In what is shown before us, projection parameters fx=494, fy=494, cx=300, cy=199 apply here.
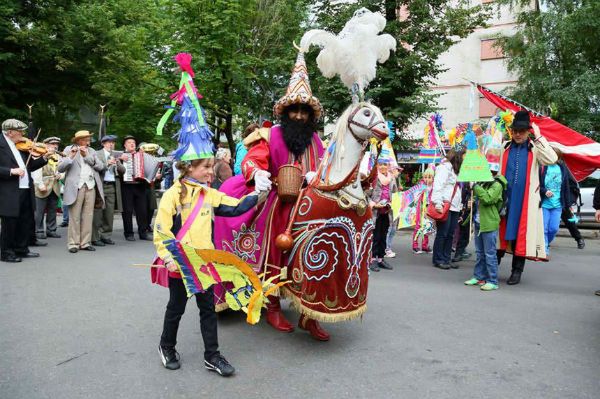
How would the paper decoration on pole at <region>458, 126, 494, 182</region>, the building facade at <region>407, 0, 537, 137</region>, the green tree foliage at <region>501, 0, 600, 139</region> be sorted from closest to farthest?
the paper decoration on pole at <region>458, 126, 494, 182</region> → the green tree foliage at <region>501, 0, 600, 139</region> → the building facade at <region>407, 0, 537, 137</region>

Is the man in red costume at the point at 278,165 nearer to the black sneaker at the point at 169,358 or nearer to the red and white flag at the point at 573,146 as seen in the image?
the black sneaker at the point at 169,358

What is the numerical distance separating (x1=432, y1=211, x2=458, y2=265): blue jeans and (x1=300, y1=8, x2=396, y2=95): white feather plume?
181 inches

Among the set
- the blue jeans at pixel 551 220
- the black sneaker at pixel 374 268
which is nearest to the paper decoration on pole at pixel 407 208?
the black sneaker at pixel 374 268

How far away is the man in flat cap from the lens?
383 inches

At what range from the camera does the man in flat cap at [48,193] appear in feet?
31.9

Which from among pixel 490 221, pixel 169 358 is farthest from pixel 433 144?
pixel 169 358

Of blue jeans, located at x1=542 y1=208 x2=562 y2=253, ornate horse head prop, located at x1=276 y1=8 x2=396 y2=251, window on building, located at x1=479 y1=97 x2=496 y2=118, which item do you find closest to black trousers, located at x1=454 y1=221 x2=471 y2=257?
blue jeans, located at x1=542 y1=208 x2=562 y2=253

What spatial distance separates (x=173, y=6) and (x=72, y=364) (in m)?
17.7

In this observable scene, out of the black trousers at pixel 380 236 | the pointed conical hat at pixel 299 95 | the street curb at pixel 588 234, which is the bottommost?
the street curb at pixel 588 234

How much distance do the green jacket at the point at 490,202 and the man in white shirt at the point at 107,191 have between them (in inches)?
264

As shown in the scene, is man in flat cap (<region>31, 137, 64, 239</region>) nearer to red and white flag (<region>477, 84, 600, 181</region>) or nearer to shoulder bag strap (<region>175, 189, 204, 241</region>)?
shoulder bag strap (<region>175, 189, 204, 241</region>)

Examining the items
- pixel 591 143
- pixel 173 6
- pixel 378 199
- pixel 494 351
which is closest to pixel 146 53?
pixel 173 6

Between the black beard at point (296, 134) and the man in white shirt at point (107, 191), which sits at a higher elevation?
the black beard at point (296, 134)

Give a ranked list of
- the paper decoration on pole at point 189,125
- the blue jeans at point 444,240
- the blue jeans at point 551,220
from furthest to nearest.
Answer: the blue jeans at point 444,240, the blue jeans at point 551,220, the paper decoration on pole at point 189,125
